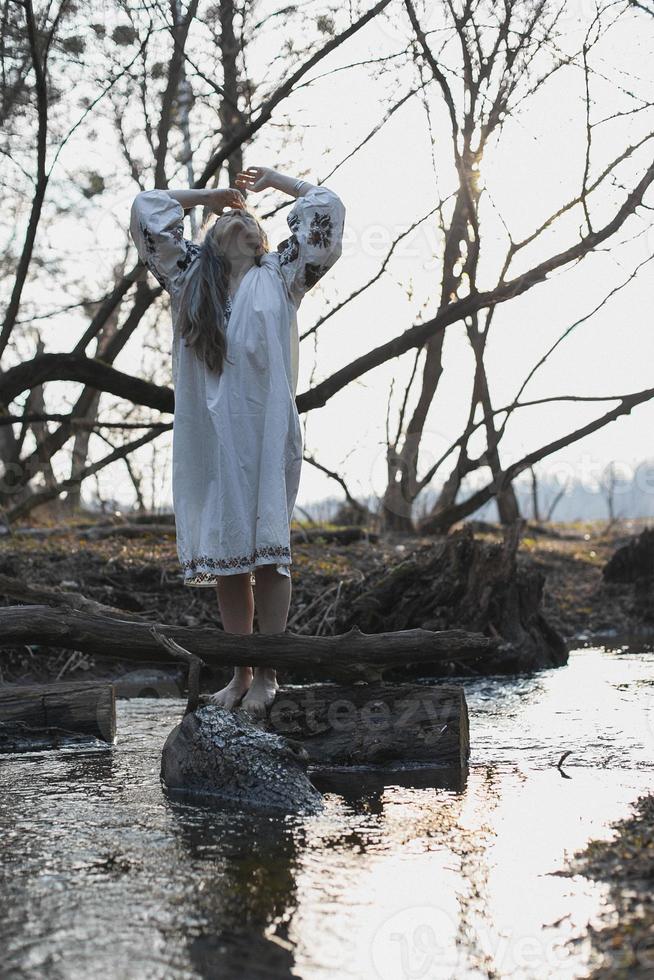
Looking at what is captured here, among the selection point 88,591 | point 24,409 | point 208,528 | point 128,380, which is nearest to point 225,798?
point 208,528

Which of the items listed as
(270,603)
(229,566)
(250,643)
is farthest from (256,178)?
(250,643)

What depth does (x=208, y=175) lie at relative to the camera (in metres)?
6.85

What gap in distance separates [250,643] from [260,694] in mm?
289

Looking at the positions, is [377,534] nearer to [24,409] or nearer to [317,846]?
[24,409]

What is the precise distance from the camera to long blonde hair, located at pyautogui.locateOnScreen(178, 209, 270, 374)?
13.0ft

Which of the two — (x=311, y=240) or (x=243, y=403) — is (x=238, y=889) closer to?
(x=243, y=403)

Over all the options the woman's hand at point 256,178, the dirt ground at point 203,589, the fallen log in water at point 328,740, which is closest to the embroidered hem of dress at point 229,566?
the fallen log in water at point 328,740

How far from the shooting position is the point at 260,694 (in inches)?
152

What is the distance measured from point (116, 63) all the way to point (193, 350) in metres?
3.71

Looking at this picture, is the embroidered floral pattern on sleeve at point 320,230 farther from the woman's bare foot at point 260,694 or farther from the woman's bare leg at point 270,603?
the woman's bare foot at point 260,694

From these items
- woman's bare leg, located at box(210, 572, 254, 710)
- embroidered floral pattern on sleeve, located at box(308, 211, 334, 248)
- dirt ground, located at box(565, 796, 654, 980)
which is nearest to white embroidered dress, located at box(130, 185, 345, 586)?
embroidered floral pattern on sleeve, located at box(308, 211, 334, 248)

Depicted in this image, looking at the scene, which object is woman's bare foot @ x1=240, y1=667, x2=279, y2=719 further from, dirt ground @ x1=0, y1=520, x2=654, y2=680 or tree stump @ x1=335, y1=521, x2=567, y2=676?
tree stump @ x1=335, y1=521, x2=567, y2=676

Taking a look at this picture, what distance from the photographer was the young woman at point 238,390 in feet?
12.8

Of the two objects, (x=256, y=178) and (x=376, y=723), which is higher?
(x=256, y=178)
